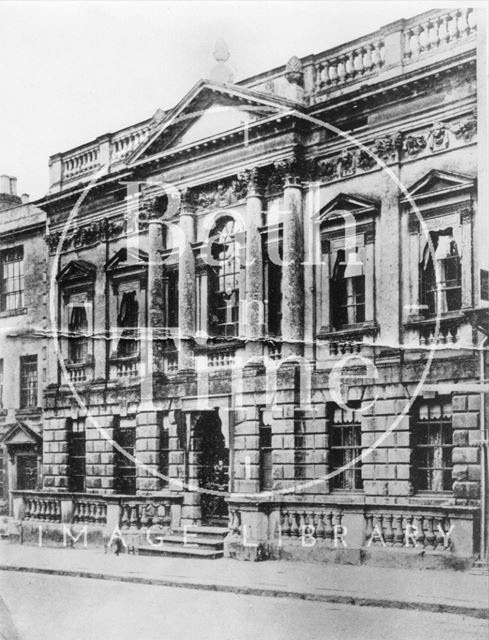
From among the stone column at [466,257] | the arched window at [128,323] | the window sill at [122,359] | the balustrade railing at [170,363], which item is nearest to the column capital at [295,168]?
the stone column at [466,257]

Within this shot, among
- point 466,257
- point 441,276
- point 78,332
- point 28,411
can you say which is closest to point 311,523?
point 441,276

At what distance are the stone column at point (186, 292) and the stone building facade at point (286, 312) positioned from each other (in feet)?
0.15

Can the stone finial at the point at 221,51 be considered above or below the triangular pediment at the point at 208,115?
below

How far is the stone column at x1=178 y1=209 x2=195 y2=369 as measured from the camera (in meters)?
19.2

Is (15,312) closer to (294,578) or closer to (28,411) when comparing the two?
(28,411)

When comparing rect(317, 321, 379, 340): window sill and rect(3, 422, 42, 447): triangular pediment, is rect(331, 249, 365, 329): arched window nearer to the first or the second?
rect(317, 321, 379, 340): window sill

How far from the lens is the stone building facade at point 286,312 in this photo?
15078 mm

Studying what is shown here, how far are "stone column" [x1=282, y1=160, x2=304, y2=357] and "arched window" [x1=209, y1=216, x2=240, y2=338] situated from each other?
5.26 feet

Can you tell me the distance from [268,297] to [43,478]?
843 cm

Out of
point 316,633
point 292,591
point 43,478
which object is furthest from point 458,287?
point 43,478

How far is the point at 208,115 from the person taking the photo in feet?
63.1

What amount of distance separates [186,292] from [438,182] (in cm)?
643

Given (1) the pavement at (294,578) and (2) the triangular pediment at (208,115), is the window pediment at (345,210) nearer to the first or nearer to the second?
(2) the triangular pediment at (208,115)

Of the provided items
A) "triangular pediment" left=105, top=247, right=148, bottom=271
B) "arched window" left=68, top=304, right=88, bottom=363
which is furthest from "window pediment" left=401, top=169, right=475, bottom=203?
"arched window" left=68, top=304, right=88, bottom=363
